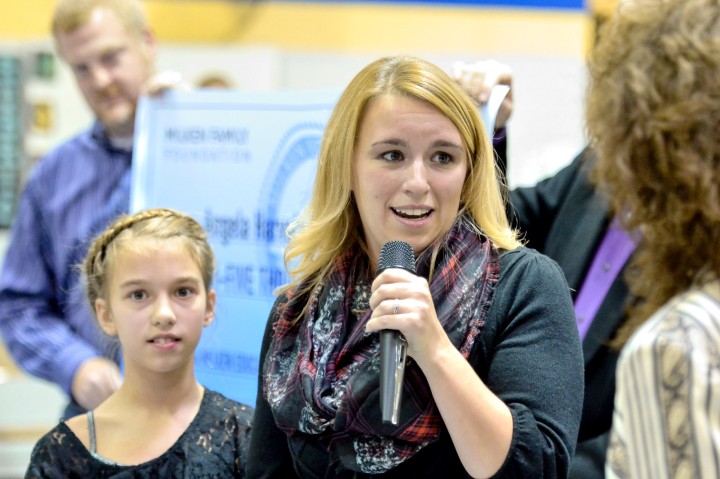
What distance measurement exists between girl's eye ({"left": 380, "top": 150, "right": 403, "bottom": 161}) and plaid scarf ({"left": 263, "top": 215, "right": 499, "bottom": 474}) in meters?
0.15

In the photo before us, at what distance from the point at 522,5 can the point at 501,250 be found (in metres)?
4.95

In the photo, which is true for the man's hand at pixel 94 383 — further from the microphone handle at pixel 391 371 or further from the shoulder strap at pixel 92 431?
the microphone handle at pixel 391 371

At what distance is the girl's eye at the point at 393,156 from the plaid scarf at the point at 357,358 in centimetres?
15

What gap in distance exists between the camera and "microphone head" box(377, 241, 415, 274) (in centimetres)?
158

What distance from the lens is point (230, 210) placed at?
2.73 meters

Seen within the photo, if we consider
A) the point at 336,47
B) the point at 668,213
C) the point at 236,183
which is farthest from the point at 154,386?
the point at 336,47

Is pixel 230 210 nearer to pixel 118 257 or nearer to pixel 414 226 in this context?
pixel 118 257

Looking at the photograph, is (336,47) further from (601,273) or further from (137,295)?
(137,295)

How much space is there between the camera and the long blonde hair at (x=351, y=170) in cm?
177

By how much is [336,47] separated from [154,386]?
4.53 metres

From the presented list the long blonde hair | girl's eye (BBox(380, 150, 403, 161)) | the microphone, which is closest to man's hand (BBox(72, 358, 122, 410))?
the long blonde hair

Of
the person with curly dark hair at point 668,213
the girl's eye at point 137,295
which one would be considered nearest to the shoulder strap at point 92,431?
the girl's eye at point 137,295

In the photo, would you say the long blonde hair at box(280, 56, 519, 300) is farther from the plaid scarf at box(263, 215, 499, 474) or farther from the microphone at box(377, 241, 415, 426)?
the microphone at box(377, 241, 415, 426)

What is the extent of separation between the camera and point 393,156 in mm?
1778
